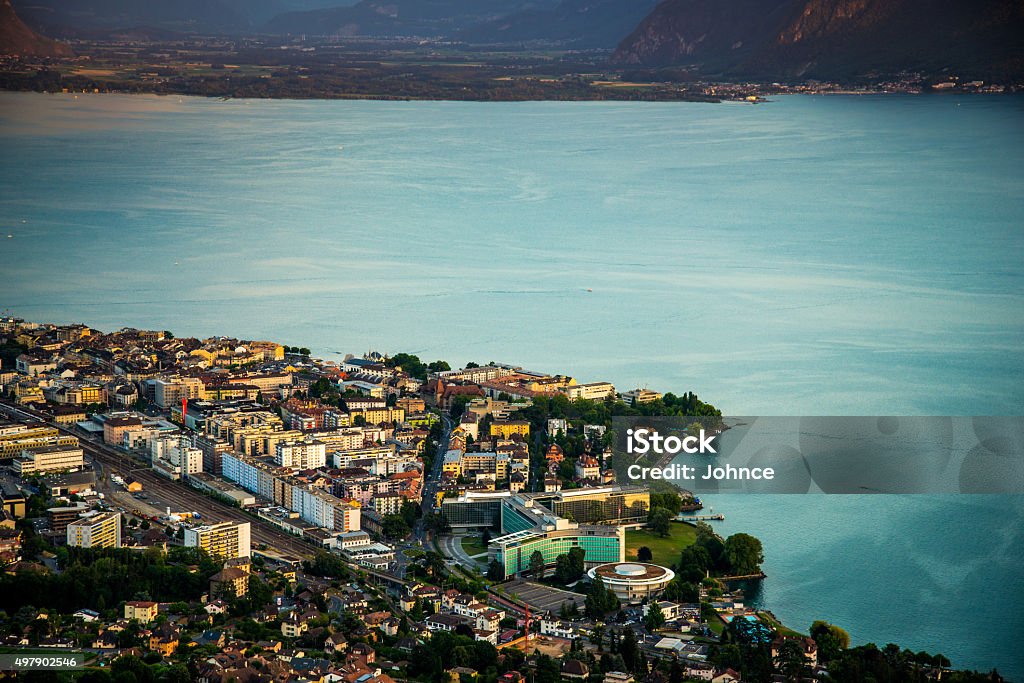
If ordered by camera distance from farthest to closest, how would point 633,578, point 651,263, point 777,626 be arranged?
point 651,263
point 633,578
point 777,626

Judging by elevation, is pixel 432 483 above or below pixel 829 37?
below

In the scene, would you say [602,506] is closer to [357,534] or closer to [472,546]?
[472,546]

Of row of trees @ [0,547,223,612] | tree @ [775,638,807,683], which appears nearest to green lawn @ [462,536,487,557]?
row of trees @ [0,547,223,612]

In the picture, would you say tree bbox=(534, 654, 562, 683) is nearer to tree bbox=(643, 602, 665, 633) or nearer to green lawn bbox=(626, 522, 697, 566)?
tree bbox=(643, 602, 665, 633)

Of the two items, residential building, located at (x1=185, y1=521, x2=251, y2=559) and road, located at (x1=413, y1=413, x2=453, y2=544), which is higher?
residential building, located at (x1=185, y1=521, x2=251, y2=559)

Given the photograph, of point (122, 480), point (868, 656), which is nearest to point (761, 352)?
point (122, 480)

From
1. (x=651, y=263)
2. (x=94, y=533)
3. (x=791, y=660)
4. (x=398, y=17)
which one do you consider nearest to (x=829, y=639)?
(x=791, y=660)
